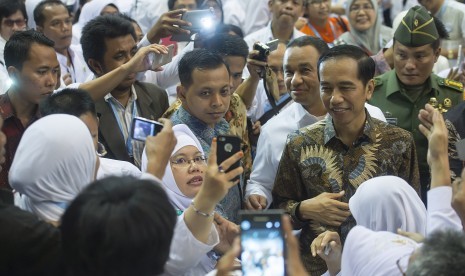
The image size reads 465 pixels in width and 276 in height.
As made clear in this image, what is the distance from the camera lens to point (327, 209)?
3686mm

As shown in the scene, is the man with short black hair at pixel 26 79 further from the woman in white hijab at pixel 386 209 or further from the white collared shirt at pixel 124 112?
the woman in white hijab at pixel 386 209

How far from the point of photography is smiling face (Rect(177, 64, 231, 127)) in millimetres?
4215

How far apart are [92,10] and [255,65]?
310cm

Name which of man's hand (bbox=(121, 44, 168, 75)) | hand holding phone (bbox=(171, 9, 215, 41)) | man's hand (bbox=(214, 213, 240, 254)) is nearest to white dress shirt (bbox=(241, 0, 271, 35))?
hand holding phone (bbox=(171, 9, 215, 41))

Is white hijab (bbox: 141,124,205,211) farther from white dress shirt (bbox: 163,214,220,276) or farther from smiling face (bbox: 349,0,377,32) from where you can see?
smiling face (bbox: 349,0,377,32)

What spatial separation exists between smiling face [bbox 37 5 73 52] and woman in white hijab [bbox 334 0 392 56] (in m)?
2.27

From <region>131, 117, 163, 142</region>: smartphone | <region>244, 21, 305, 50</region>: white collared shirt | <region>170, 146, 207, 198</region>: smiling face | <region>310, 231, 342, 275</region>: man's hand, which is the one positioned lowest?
<region>244, 21, 305, 50</region>: white collared shirt

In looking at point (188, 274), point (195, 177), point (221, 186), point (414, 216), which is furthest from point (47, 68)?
point (414, 216)

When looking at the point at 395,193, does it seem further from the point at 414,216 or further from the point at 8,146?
the point at 8,146

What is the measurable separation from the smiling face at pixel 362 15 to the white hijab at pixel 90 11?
A: 2.16 m

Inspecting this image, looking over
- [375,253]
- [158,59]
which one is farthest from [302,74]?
[375,253]

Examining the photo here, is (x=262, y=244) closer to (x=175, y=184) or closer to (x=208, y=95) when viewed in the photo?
(x=175, y=184)

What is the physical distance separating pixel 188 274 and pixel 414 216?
93 centimetres

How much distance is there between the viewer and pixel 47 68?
4.34 m
